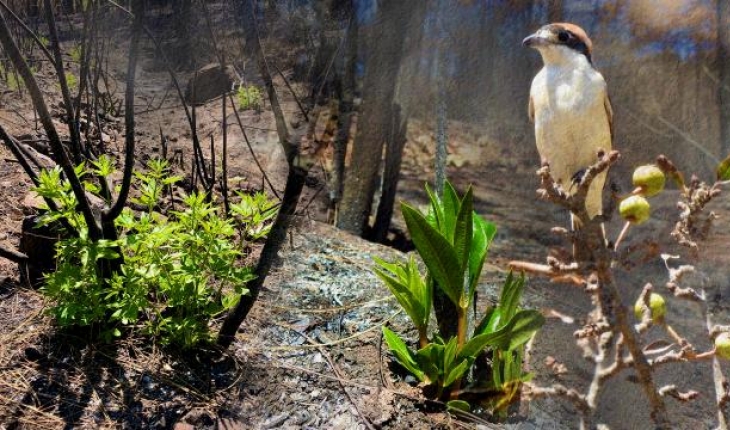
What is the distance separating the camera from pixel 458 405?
0.90m

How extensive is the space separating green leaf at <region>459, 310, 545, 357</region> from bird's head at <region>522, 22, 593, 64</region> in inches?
12.6

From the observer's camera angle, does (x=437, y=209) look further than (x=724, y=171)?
Yes

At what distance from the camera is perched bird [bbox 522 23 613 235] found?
698 millimetres

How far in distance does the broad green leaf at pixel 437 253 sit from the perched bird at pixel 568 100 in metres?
0.21

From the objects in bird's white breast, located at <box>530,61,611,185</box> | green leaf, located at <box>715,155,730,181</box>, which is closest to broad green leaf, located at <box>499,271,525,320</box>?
bird's white breast, located at <box>530,61,611,185</box>

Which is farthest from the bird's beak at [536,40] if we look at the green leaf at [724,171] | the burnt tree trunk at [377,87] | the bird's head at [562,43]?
the green leaf at [724,171]

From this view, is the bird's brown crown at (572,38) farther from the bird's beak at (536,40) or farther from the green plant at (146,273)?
the green plant at (146,273)

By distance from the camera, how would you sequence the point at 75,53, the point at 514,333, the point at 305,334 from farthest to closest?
the point at 75,53 < the point at 305,334 < the point at 514,333

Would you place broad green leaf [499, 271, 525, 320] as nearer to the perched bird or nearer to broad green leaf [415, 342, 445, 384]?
broad green leaf [415, 342, 445, 384]

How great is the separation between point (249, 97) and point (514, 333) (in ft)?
1.96

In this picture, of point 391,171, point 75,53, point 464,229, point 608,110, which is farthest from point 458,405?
point 75,53

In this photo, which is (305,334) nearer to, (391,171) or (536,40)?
(391,171)

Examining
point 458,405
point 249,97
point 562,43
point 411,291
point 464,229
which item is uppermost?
point 562,43

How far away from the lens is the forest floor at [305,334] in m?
0.71
